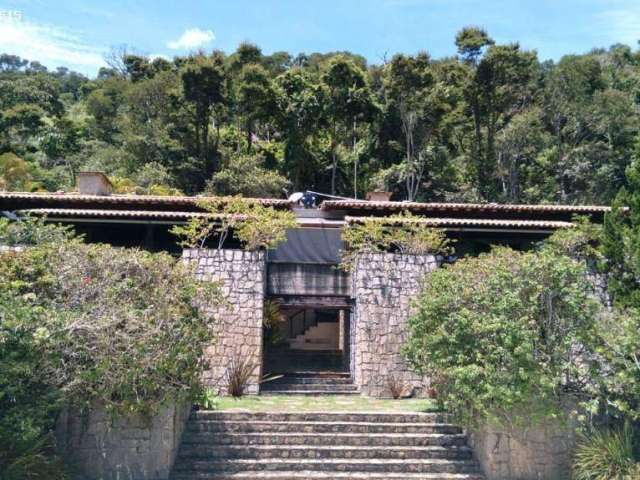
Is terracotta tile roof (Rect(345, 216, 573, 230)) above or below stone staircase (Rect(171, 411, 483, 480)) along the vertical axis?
above

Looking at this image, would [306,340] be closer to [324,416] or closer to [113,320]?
[324,416]

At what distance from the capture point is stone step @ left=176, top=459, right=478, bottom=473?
1034cm

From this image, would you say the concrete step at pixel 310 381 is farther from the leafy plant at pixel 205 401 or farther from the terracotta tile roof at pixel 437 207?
the terracotta tile roof at pixel 437 207

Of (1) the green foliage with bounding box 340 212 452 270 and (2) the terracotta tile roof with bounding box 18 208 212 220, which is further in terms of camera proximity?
(2) the terracotta tile roof with bounding box 18 208 212 220

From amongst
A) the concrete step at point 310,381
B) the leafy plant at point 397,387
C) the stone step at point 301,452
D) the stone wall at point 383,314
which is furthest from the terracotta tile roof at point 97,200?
the stone step at point 301,452

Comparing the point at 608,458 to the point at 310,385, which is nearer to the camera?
the point at 608,458

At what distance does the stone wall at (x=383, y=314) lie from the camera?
14.9m

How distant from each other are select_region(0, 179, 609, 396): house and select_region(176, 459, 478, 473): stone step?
3.29 meters

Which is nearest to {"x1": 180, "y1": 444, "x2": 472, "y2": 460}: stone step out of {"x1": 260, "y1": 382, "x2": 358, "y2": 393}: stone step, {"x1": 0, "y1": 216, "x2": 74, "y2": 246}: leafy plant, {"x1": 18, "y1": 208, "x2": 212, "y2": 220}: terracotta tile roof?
{"x1": 260, "y1": 382, "x2": 358, "y2": 393}: stone step

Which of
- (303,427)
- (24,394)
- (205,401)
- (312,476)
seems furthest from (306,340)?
(24,394)

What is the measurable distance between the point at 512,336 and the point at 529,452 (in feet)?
6.59

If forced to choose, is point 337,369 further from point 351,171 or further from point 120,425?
point 351,171

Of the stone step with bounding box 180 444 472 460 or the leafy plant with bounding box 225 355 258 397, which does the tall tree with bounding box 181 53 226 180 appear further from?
the stone step with bounding box 180 444 472 460

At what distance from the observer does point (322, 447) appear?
10.9 metres
